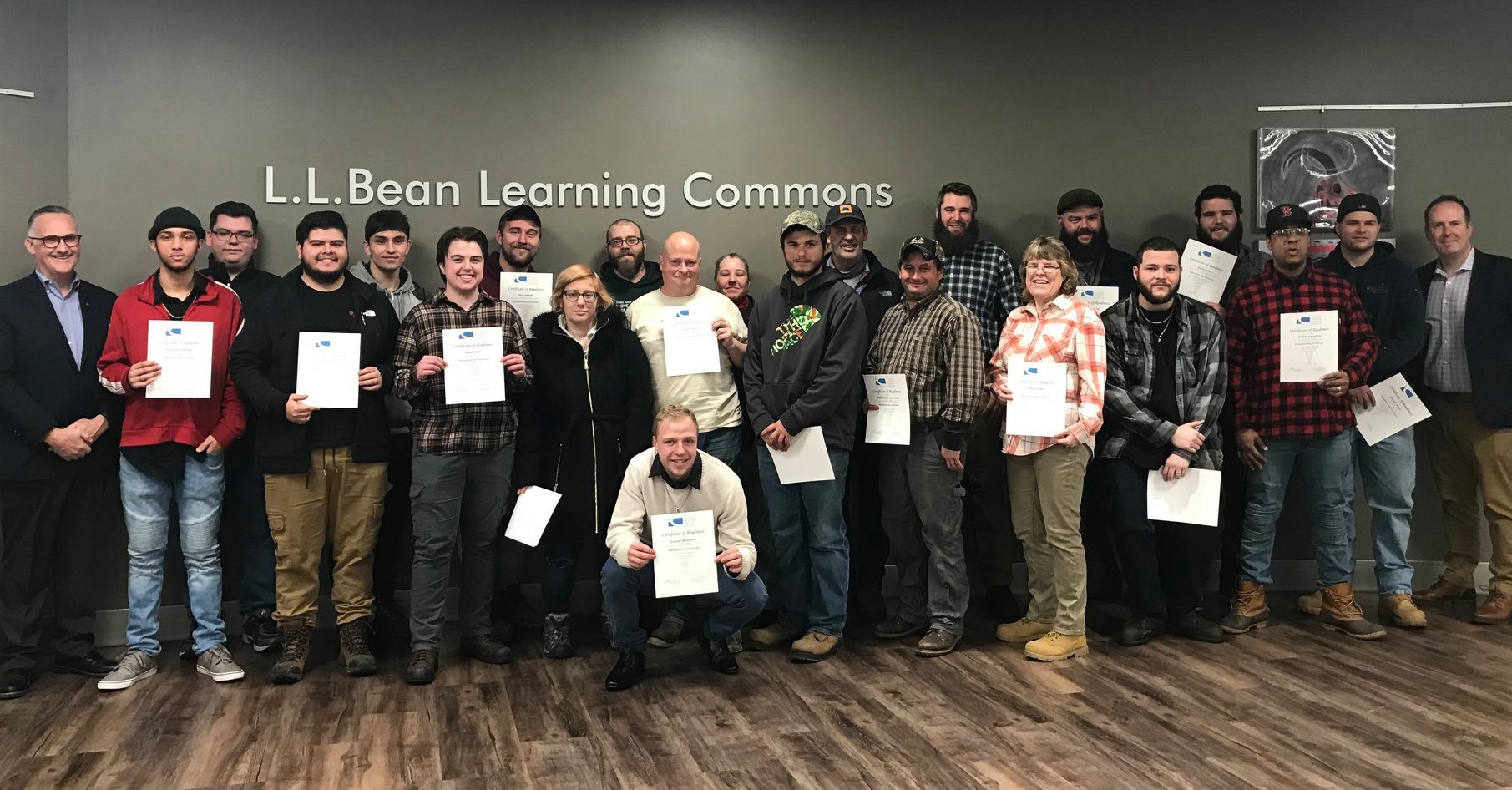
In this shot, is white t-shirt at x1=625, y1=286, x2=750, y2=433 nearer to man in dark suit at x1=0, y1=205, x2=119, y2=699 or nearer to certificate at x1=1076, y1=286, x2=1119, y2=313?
certificate at x1=1076, y1=286, x2=1119, y2=313

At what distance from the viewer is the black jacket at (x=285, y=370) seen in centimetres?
380

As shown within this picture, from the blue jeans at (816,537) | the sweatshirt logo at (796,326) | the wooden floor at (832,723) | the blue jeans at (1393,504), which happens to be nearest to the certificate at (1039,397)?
the blue jeans at (816,537)

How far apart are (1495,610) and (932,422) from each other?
8.92 ft

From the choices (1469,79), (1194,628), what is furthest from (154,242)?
(1469,79)

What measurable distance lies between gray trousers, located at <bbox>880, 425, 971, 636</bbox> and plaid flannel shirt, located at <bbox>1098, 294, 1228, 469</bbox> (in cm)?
72

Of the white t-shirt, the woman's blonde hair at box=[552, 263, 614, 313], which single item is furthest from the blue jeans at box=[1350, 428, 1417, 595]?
the woman's blonde hair at box=[552, 263, 614, 313]

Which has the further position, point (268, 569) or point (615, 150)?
point (615, 150)

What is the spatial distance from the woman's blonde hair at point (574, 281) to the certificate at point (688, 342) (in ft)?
0.80

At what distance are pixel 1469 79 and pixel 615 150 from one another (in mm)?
4273

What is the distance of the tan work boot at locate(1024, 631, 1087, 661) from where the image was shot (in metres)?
4.08

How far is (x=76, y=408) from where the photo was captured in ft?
12.8

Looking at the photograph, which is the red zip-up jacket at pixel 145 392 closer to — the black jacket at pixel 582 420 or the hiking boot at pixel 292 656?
the hiking boot at pixel 292 656

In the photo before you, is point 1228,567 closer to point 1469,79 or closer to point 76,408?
point 1469,79

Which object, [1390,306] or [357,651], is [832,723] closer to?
[357,651]
